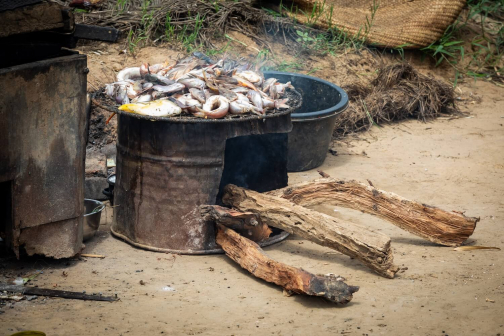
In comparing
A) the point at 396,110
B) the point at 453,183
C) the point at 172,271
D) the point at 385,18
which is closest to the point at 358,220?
the point at 453,183

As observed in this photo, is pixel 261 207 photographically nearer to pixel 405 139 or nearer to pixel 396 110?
pixel 405 139

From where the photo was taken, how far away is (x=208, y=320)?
126 inches

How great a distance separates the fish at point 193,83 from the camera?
415 centimetres

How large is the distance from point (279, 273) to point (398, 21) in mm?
5986

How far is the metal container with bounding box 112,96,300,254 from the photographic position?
13.0 ft

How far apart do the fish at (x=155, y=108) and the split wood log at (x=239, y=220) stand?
71 cm

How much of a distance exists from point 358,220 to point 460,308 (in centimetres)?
154

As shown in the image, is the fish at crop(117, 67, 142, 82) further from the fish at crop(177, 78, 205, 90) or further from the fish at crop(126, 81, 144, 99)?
the fish at crop(177, 78, 205, 90)

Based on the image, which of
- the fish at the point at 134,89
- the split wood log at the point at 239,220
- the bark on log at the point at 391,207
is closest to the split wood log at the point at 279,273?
the split wood log at the point at 239,220

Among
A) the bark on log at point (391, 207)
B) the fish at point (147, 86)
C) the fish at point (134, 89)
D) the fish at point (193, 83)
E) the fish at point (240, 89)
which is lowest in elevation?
the bark on log at point (391, 207)

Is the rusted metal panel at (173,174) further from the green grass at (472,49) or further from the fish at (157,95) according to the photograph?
the green grass at (472,49)

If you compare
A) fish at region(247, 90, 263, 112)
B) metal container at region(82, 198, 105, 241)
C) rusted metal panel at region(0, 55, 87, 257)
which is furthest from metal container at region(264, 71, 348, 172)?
rusted metal panel at region(0, 55, 87, 257)

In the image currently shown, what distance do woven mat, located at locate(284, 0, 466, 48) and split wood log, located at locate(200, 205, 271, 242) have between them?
15.8 ft

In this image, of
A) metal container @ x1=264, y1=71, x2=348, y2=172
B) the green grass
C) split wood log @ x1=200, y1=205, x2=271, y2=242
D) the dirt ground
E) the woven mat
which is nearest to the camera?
the dirt ground
